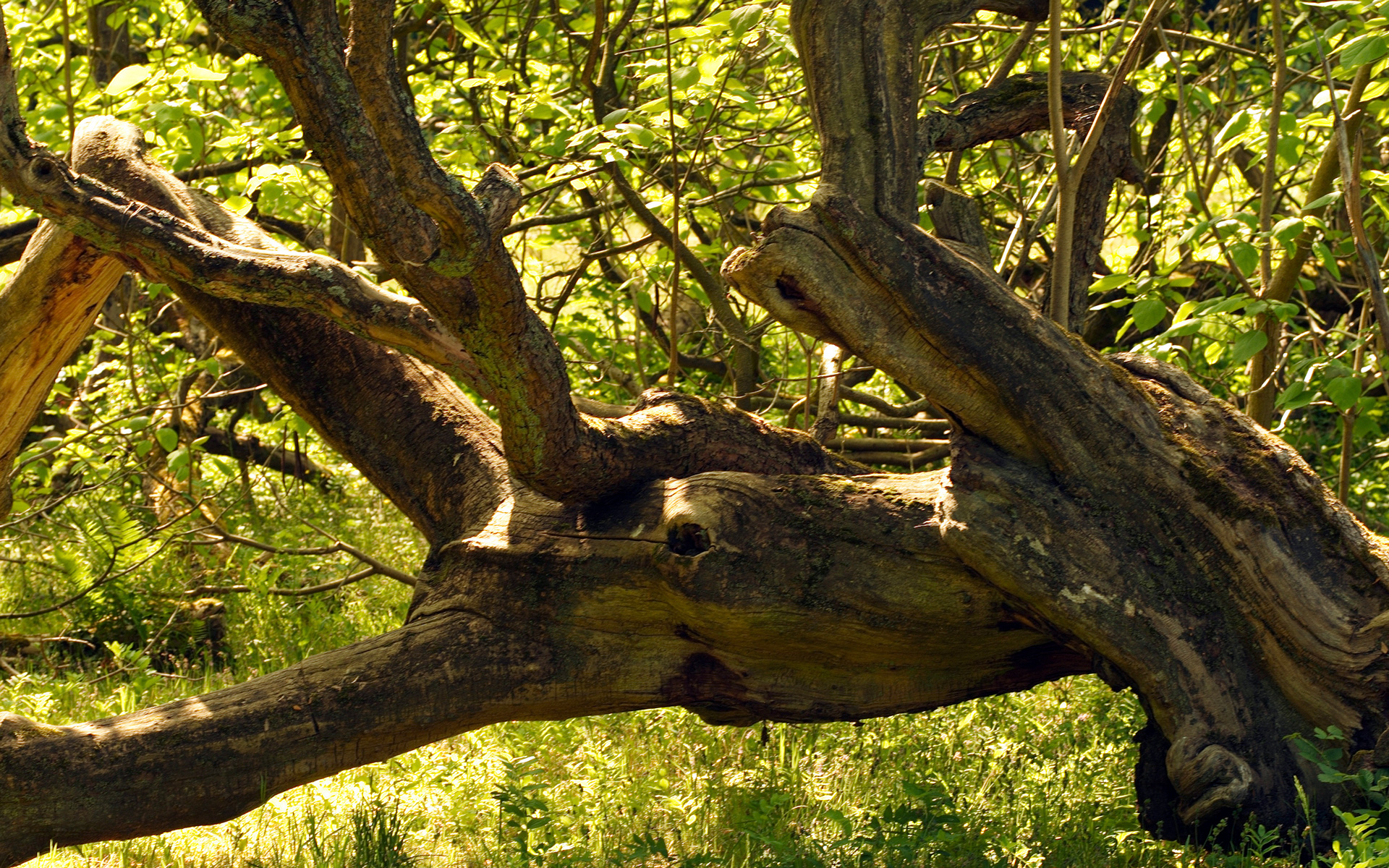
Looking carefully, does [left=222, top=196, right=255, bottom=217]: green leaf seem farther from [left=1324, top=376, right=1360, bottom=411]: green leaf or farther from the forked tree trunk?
[left=1324, top=376, right=1360, bottom=411]: green leaf

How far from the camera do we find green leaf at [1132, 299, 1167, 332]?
375cm

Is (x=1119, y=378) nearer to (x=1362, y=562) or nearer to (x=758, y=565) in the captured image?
(x=1362, y=562)

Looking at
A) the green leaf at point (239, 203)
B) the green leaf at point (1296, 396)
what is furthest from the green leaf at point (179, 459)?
the green leaf at point (1296, 396)

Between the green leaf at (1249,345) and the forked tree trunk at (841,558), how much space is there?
295 millimetres

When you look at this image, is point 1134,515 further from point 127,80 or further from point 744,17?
point 127,80

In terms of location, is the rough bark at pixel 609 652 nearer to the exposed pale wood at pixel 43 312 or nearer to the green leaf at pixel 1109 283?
the green leaf at pixel 1109 283

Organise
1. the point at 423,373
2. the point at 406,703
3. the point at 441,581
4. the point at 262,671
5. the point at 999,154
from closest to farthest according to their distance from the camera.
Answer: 1. the point at 406,703
2. the point at 441,581
3. the point at 423,373
4. the point at 262,671
5. the point at 999,154

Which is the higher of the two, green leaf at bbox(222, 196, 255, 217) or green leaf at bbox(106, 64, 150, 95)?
green leaf at bbox(222, 196, 255, 217)

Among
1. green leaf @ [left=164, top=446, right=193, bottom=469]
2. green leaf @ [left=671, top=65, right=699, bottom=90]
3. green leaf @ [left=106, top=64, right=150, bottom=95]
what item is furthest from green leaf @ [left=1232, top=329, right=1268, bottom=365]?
green leaf @ [left=164, top=446, right=193, bottom=469]

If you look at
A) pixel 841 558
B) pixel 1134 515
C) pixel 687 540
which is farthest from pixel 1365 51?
pixel 687 540

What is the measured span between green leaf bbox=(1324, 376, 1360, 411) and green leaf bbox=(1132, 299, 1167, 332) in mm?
579

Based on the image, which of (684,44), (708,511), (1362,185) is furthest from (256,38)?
(1362,185)

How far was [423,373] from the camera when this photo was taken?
13.2 ft

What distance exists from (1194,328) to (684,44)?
2870 mm
